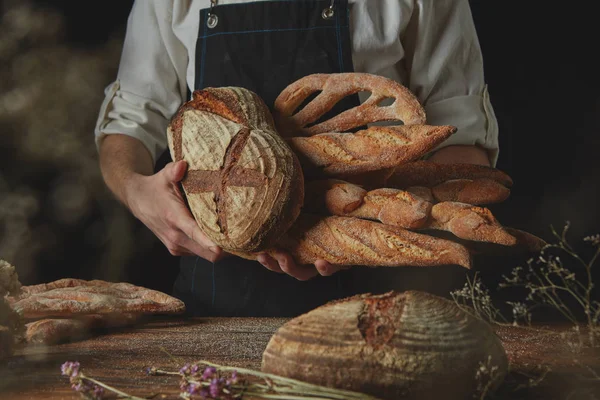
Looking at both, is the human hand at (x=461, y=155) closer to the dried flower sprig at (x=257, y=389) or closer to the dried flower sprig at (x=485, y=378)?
the dried flower sprig at (x=485, y=378)

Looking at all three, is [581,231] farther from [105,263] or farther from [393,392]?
[393,392]

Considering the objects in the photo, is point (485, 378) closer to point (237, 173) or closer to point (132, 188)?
point (237, 173)

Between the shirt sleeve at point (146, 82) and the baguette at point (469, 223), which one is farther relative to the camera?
the shirt sleeve at point (146, 82)

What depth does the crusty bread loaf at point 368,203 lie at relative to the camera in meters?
1.17

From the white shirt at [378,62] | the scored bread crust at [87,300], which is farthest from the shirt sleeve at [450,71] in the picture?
the scored bread crust at [87,300]

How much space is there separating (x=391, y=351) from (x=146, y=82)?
1297 millimetres

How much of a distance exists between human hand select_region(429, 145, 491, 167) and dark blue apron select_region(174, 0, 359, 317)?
0.26m

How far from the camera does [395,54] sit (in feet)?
5.70

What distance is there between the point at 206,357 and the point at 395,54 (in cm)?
94

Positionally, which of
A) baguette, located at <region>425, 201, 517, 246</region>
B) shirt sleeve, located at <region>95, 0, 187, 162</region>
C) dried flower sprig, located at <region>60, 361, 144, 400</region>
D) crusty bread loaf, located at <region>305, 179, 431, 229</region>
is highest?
shirt sleeve, located at <region>95, 0, 187, 162</region>

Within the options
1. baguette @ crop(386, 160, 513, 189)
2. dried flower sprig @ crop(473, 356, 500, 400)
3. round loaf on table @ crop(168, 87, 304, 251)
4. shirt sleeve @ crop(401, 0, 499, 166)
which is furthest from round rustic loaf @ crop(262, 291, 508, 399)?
shirt sleeve @ crop(401, 0, 499, 166)

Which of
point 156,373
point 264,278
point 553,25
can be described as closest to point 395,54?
point 264,278

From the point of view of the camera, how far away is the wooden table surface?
3.03 feet

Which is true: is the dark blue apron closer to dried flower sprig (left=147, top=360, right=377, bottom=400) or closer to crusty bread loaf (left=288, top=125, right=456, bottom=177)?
crusty bread loaf (left=288, top=125, right=456, bottom=177)
